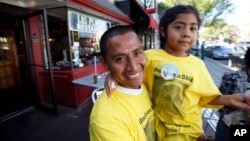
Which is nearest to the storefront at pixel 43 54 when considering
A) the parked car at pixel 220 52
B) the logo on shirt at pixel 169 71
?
the logo on shirt at pixel 169 71

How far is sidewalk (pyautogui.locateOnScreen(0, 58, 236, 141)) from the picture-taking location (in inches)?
152

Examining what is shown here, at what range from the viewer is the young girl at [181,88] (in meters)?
1.42

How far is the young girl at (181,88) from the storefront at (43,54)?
3.62 meters

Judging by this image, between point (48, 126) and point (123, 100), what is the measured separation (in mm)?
3698

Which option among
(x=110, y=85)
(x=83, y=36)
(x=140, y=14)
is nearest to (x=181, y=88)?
(x=110, y=85)

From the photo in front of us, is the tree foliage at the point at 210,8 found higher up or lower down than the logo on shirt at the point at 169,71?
higher up

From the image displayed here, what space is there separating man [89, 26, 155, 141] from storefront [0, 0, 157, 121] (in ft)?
12.6

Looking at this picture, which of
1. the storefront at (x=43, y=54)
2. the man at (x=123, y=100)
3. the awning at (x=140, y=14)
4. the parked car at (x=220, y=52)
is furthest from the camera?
the parked car at (x=220, y=52)

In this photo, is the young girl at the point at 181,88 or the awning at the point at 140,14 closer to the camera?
the young girl at the point at 181,88

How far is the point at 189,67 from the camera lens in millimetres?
1474

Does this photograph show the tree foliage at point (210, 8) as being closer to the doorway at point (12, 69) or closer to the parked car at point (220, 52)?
the parked car at point (220, 52)

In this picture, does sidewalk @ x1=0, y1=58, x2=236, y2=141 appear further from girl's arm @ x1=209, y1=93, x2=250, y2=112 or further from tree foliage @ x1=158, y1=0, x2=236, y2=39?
tree foliage @ x1=158, y1=0, x2=236, y2=39

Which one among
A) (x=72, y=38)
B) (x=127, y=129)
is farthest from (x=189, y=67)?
(x=72, y=38)

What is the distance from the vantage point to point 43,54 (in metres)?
5.46
